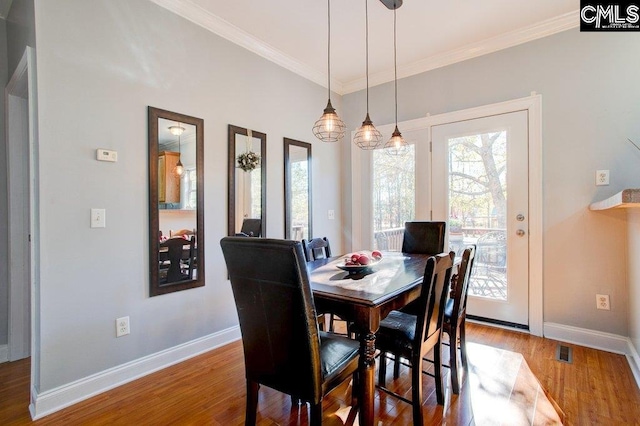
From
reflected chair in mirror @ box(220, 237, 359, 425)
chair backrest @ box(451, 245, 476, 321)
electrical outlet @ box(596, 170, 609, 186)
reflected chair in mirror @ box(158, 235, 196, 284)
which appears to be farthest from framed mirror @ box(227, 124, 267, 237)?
electrical outlet @ box(596, 170, 609, 186)

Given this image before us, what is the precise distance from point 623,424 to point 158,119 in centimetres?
338

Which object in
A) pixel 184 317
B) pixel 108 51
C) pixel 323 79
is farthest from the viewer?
pixel 323 79

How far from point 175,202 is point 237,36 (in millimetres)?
1614

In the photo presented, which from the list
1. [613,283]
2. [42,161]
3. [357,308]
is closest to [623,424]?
[613,283]

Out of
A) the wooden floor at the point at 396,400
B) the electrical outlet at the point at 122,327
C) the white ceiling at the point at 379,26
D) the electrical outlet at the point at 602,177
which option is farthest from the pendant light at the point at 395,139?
the electrical outlet at the point at 122,327

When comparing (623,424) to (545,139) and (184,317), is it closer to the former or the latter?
(545,139)

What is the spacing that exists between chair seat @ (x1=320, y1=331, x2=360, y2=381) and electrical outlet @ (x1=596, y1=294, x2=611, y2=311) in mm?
2329

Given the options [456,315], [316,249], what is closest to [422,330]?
[456,315]

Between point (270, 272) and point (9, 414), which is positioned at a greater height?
point (270, 272)

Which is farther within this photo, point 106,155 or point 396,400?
point 106,155

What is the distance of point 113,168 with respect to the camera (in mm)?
2104

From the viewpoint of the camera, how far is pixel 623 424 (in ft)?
5.47

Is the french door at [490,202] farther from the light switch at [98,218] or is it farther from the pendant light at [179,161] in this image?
the light switch at [98,218]

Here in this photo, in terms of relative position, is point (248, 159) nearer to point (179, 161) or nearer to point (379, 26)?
point (179, 161)
